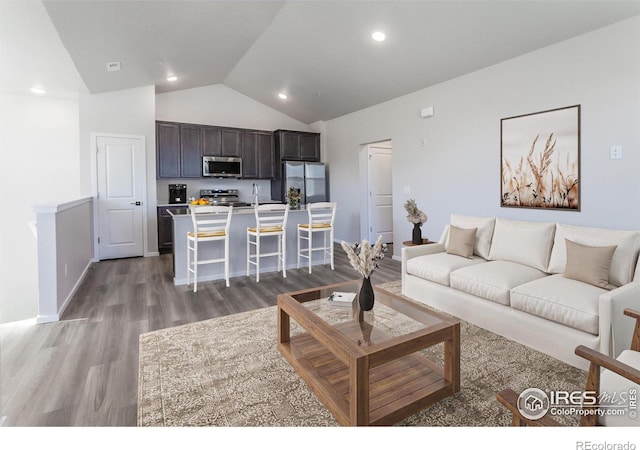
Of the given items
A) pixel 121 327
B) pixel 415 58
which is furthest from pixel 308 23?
pixel 121 327

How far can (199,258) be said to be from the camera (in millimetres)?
4363

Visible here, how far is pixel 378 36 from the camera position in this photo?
12.9 ft

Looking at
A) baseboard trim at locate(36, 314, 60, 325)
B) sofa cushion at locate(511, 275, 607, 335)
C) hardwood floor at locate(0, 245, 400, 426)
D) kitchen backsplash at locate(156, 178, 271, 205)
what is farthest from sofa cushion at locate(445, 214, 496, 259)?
kitchen backsplash at locate(156, 178, 271, 205)

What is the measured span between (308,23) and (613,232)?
12.7ft

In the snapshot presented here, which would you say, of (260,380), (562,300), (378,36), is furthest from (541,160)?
(260,380)

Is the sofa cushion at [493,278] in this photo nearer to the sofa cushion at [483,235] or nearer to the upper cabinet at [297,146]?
the sofa cushion at [483,235]

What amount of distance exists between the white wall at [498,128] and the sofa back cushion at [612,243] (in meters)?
0.67

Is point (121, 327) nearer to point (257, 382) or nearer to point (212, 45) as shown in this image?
point (257, 382)

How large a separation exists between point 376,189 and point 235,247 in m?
3.29

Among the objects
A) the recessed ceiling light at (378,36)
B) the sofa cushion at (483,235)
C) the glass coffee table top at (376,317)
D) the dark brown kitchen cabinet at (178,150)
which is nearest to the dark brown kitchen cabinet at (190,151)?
the dark brown kitchen cabinet at (178,150)

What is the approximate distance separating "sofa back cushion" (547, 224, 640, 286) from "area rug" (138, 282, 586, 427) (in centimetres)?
82

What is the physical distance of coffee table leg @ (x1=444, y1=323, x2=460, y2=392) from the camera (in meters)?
1.88

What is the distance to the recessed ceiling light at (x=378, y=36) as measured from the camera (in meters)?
3.89

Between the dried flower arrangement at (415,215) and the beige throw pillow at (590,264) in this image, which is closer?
the beige throw pillow at (590,264)
